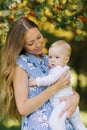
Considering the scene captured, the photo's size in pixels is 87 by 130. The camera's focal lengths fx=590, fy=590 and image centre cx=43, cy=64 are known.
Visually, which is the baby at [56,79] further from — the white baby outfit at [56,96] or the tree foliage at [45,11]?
the tree foliage at [45,11]

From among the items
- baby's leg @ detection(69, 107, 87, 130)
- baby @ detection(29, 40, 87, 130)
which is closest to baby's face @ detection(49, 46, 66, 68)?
baby @ detection(29, 40, 87, 130)

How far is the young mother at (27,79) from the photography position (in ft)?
12.7

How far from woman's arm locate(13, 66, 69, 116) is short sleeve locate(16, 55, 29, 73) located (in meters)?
0.03

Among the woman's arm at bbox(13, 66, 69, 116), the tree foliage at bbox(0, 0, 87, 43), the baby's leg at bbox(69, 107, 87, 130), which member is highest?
the woman's arm at bbox(13, 66, 69, 116)

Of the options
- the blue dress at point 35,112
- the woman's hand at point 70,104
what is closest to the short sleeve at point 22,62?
the blue dress at point 35,112

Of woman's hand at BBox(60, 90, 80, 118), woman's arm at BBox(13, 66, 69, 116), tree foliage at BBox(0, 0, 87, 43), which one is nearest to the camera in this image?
woman's arm at BBox(13, 66, 69, 116)

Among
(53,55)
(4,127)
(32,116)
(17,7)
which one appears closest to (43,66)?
(53,55)

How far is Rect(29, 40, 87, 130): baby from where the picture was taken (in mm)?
3895

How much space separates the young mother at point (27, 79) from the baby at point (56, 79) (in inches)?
1.3

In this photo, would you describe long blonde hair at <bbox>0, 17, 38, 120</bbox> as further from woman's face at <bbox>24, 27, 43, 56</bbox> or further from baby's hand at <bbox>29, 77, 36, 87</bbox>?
baby's hand at <bbox>29, 77, 36, 87</bbox>

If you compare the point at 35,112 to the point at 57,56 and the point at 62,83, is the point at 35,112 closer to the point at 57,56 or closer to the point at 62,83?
the point at 62,83

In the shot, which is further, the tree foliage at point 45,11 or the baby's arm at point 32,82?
the tree foliage at point 45,11

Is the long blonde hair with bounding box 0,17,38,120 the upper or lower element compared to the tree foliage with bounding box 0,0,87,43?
upper

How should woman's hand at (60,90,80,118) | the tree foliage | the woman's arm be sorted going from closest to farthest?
the woman's arm, woman's hand at (60,90,80,118), the tree foliage
